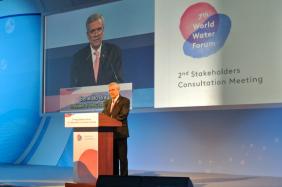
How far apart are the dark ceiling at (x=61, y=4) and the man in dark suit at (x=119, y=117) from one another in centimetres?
302

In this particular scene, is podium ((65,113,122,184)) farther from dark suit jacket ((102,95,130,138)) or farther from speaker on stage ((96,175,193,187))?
speaker on stage ((96,175,193,187))

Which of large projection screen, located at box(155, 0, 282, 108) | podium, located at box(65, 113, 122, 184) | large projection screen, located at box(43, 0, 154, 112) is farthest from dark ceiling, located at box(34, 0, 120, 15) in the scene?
podium, located at box(65, 113, 122, 184)

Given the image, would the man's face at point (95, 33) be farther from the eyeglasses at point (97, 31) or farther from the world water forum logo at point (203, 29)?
the world water forum logo at point (203, 29)

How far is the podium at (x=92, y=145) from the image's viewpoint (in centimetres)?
461

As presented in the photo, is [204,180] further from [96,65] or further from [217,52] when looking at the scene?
[96,65]

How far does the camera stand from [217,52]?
6090 millimetres

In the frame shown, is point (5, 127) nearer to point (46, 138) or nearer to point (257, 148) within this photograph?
point (46, 138)

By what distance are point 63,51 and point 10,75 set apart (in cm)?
172

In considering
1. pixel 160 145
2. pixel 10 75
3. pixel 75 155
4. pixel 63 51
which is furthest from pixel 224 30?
pixel 10 75

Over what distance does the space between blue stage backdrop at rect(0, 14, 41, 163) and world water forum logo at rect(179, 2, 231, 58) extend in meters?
3.73

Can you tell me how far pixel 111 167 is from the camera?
4762 mm

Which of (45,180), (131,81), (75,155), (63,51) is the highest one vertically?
(63,51)

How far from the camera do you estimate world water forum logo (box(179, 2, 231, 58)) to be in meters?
6.09

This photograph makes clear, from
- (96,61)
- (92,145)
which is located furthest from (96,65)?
(92,145)
